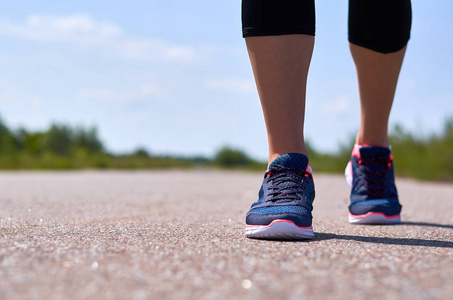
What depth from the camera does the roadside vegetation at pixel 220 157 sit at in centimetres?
665

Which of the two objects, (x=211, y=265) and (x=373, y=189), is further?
(x=373, y=189)

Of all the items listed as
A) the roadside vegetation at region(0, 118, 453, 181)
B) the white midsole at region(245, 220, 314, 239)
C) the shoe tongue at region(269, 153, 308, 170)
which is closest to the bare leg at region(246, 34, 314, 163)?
the shoe tongue at region(269, 153, 308, 170)

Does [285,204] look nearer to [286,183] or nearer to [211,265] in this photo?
[286,183]

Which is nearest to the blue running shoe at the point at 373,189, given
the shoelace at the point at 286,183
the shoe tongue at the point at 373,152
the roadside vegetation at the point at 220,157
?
the shoe tongue at the point at 373,152

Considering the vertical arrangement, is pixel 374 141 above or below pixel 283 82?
below

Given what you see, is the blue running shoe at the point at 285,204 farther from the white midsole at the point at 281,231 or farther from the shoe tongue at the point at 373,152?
the shoe tongue at the point at 373,152

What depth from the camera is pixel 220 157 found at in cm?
1413

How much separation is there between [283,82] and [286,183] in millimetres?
324

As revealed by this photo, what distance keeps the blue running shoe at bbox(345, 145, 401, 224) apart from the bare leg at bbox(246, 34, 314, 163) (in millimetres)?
564

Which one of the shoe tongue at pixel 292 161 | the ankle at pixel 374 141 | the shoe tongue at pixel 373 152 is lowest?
the shoe tongue at pixel 292 161

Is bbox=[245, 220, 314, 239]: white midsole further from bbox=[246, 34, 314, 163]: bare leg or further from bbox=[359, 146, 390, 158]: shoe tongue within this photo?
bbox=[359, 146, 390, 158]: shoe tongue

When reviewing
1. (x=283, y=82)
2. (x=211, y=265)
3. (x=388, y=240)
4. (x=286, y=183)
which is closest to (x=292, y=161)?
(x=286, y=183)

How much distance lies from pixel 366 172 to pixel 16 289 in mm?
1495

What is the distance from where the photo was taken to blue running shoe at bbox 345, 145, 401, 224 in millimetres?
1786
